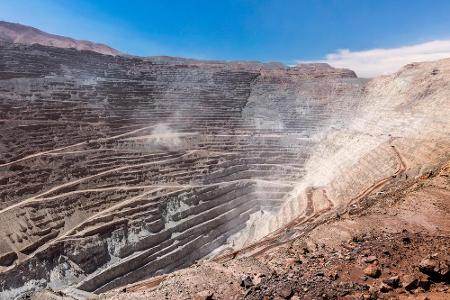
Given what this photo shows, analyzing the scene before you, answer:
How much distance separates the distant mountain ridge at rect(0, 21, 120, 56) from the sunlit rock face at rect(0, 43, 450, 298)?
5290 centimetres

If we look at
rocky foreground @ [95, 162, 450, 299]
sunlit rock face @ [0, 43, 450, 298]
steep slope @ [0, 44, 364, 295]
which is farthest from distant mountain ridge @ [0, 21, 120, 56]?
rocky foreground @ [95, 162, 450, 299]

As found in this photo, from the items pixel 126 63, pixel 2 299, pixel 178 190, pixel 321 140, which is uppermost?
pixel 126 63

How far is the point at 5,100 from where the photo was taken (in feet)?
110

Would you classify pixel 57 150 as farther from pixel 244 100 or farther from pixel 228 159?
pixel 244 100

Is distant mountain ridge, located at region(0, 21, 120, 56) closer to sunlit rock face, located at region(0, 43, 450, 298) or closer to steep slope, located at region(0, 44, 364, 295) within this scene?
steep slope, located at region(0, 44, 364, 295)

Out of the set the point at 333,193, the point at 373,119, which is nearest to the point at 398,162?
the point at 333,193

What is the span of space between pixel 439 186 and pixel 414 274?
Result: 622cm

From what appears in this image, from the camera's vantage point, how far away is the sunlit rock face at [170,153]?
2377 cm

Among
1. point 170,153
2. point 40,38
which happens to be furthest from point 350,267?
point 40,38

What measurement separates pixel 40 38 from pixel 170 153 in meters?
72.3

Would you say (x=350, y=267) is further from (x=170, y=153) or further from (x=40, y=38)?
(x=40, y=38)

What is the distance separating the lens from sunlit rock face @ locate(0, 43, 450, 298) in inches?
936

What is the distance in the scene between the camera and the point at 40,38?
304ft

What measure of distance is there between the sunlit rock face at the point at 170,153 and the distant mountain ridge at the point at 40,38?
174 ft
